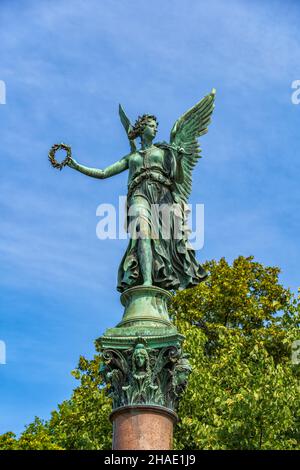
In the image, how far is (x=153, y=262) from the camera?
1258 centimetres

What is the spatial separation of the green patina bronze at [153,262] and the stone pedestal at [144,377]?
13mm

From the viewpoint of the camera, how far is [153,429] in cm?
1070

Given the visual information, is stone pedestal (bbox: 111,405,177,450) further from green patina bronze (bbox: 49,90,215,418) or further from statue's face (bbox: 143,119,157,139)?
statue's face (bbox: 143,119,157,139)

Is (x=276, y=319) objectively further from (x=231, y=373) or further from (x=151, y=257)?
(x=151, y=257)

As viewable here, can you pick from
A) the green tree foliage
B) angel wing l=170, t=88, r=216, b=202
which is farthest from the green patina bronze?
the green tree foliage

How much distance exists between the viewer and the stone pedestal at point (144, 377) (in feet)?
35.2

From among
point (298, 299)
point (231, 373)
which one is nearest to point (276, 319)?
point (298, 299)

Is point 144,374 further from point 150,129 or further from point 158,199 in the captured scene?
point 150,129

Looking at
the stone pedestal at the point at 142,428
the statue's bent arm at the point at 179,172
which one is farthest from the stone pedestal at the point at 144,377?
the statue's bent arm at the point at 179,172

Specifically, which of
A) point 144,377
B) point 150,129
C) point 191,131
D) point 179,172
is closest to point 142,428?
point 144,377

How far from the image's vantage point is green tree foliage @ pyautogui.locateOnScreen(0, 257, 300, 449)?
19.5 m

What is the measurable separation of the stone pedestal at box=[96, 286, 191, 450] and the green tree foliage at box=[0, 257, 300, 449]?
840cm

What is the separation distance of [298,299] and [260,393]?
8.10 m

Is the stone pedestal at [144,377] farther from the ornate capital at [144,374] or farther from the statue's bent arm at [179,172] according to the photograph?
the statue's bent arm at [179,172]
